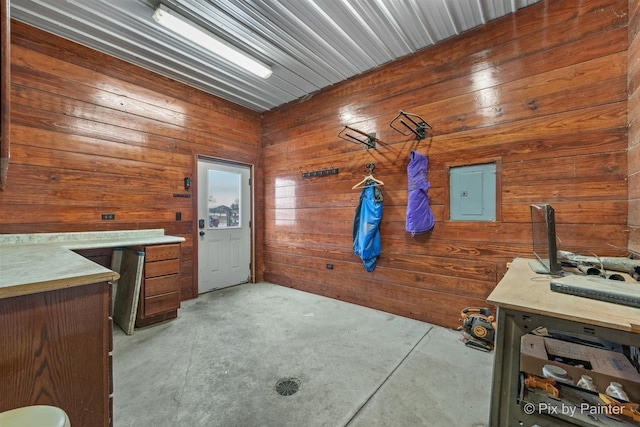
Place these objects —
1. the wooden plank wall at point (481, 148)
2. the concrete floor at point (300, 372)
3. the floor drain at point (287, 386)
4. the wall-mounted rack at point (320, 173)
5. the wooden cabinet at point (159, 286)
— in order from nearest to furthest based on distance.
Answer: the concrete floor at point (300, 372) < the floor drain at point (287, 386) < the wooden plank wall at point (481, 148) < the wooden cabinet at point (159, 286) < the wall-mounted rack at point (320, 173)

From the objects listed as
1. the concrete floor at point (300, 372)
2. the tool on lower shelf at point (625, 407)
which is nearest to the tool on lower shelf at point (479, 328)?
the concrete floor at point (300, 372)

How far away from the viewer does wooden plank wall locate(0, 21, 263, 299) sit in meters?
2.46

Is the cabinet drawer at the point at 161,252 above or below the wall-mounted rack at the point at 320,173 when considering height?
below

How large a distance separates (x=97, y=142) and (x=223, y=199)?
1.61 metres

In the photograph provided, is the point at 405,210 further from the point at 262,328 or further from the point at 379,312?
the point at 262,328

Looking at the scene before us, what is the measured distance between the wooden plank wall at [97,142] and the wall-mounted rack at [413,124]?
2.58 meters

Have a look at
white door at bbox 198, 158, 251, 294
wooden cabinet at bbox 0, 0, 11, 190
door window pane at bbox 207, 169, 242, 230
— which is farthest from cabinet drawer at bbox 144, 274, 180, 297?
wooden cabinet at bbox 0, 0, 11, 190

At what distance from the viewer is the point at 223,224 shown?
4.01 metres

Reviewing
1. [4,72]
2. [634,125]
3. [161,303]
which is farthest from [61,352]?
Result: [634,125]

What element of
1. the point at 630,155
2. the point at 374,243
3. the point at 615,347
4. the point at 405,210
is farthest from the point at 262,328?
the point at 630,155

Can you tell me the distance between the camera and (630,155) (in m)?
1.84

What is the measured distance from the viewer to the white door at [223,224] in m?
3.78

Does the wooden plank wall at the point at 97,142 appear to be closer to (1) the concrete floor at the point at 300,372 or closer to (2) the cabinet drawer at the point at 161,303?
(2) the cabinet drawer at the point at 161,303

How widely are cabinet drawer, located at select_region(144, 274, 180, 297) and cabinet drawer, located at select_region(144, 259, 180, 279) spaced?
0.04m
